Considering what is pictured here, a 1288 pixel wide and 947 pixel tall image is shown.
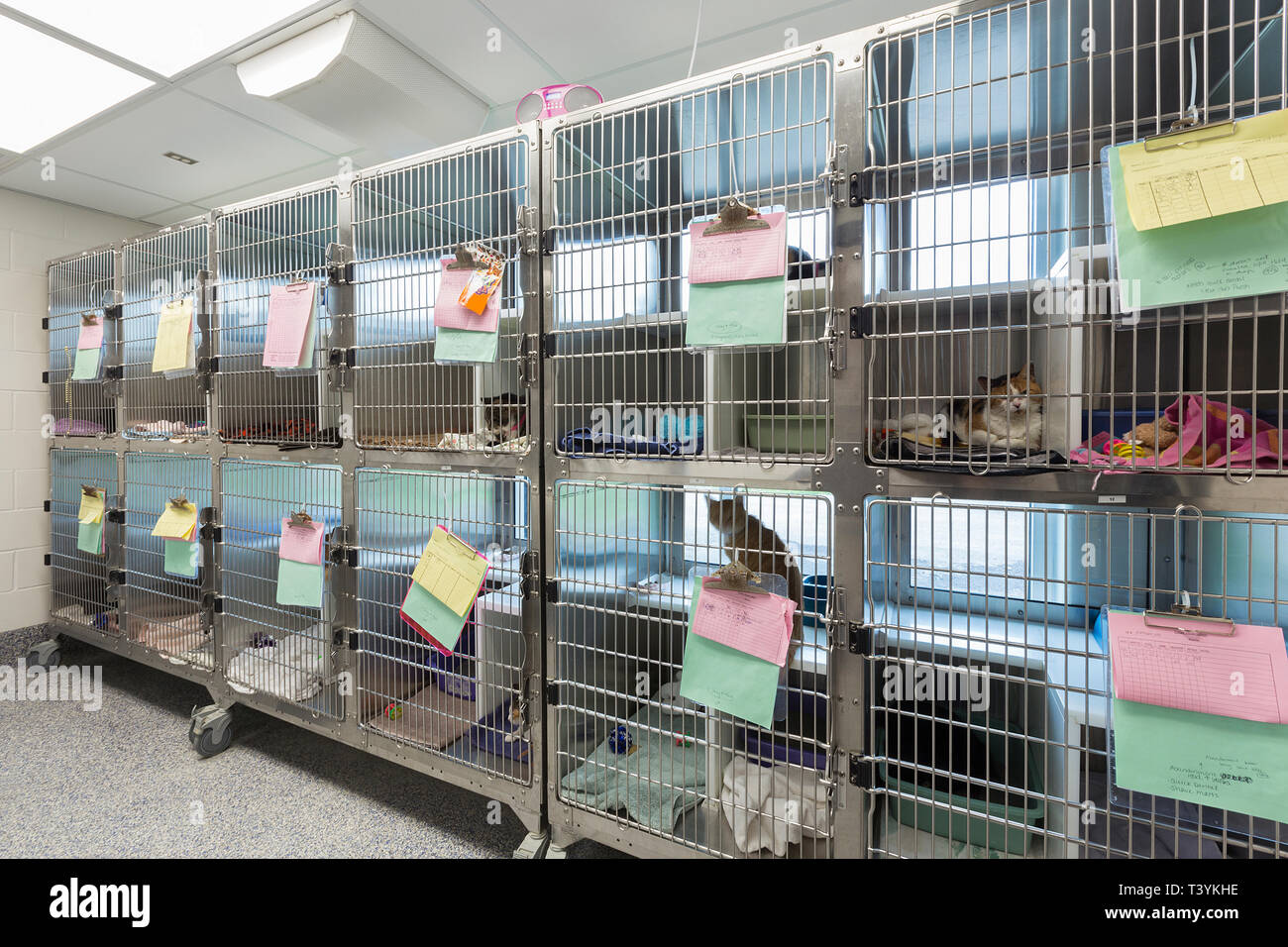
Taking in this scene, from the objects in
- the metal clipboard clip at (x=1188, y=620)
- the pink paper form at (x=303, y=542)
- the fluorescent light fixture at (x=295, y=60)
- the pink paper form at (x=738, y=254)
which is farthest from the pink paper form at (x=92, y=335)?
the metal clipboard clip at (x=1188, y=620)

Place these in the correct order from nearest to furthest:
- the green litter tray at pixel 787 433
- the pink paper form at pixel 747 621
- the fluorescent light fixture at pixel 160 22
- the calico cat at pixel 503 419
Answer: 1. the pink paper form at pixel 747 621
2. the green litter tray at pixel 787 433
3. the calico cat at pixel 503 419
4. the fluorescent light fixture at pixel 160 22

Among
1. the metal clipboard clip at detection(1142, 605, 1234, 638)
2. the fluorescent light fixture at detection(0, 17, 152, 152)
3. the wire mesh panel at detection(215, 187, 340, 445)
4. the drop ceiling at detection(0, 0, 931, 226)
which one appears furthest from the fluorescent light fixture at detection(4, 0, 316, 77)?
the metal clipboard clip at detection(1142, 605, 1234, 638)

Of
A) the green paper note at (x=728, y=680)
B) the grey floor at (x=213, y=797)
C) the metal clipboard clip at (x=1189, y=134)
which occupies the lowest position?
the grey floor at (x=213, y=797)

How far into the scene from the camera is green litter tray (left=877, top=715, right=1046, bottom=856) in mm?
987

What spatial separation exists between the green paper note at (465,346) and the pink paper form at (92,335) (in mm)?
1971

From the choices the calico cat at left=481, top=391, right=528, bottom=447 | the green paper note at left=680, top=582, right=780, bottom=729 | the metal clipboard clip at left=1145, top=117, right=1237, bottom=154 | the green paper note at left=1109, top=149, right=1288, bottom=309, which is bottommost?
the green paper note at left=680, top=582, right=780, bottom=729

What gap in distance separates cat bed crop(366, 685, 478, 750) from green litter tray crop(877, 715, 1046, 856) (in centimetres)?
102

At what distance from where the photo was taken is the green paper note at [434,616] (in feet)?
4.75

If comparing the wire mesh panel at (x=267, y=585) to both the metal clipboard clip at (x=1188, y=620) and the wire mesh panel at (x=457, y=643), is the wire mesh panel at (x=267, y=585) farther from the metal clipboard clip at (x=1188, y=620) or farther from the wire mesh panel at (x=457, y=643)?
the metal clipboard clip at (x=1188, y=620)

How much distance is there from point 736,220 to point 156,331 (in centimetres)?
233

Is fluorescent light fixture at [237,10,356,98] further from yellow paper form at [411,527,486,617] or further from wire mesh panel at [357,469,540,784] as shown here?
yellow paper form at [411,527,486,617]

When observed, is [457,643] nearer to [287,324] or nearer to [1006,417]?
[287,324]

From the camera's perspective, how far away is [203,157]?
252 centimetres

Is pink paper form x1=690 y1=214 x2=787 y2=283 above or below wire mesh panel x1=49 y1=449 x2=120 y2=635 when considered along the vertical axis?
above
